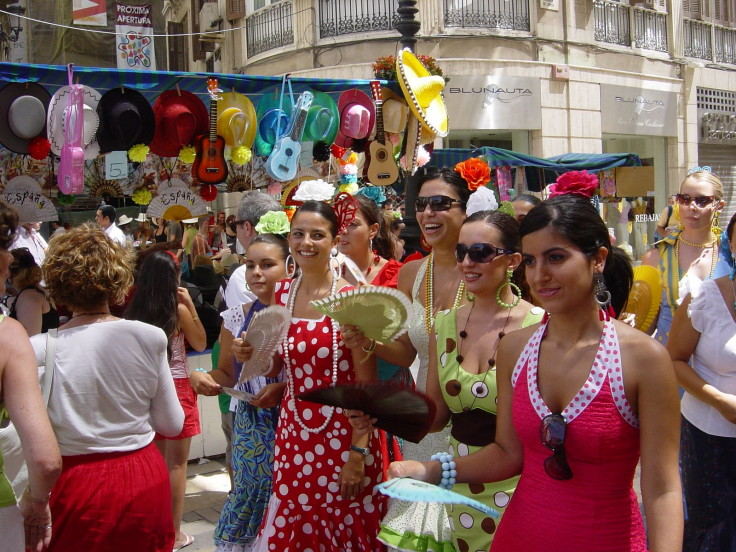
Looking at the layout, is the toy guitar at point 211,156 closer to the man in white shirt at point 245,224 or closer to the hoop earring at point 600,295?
the man in white shirt at point 245,224

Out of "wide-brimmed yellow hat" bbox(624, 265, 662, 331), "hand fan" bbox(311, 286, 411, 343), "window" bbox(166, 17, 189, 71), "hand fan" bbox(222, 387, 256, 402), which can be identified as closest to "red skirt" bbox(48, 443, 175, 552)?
"hand fan" bbox(222, 387, 256, 402)

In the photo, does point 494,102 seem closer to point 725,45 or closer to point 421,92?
point 725,45

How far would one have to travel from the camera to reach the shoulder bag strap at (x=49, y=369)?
2.85 m

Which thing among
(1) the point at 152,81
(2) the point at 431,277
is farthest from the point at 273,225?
(1) the point at 152,81

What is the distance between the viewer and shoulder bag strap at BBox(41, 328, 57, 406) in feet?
9.36

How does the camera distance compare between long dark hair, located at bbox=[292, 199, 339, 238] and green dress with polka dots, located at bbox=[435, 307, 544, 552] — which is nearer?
green dress with polka dots, located at bbox=[435, 307, 544, 552]

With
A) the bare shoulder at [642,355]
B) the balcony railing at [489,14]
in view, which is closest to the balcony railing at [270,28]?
the balcony railing at [489,14]

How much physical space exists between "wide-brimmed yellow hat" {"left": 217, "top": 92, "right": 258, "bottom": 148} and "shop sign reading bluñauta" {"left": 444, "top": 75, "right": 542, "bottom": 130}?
35.9 feet

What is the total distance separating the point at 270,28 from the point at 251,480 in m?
17.2

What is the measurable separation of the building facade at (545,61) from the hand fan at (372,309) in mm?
14768

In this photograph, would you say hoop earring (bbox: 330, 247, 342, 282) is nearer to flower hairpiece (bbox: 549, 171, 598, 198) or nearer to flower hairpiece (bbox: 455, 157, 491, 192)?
flower hairpiece (bbox: 455, 157, 491, 192)

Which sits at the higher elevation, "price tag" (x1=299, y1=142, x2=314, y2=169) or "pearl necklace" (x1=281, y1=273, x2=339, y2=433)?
"price tag" (x1=299, y1=142, x2=314, y2=169)

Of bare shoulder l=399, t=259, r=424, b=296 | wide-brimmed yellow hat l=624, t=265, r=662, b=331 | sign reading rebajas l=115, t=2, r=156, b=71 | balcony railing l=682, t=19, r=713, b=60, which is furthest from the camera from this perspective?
balcony railing l=682, t=19, r=713, b=60

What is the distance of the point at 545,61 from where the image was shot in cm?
1839
